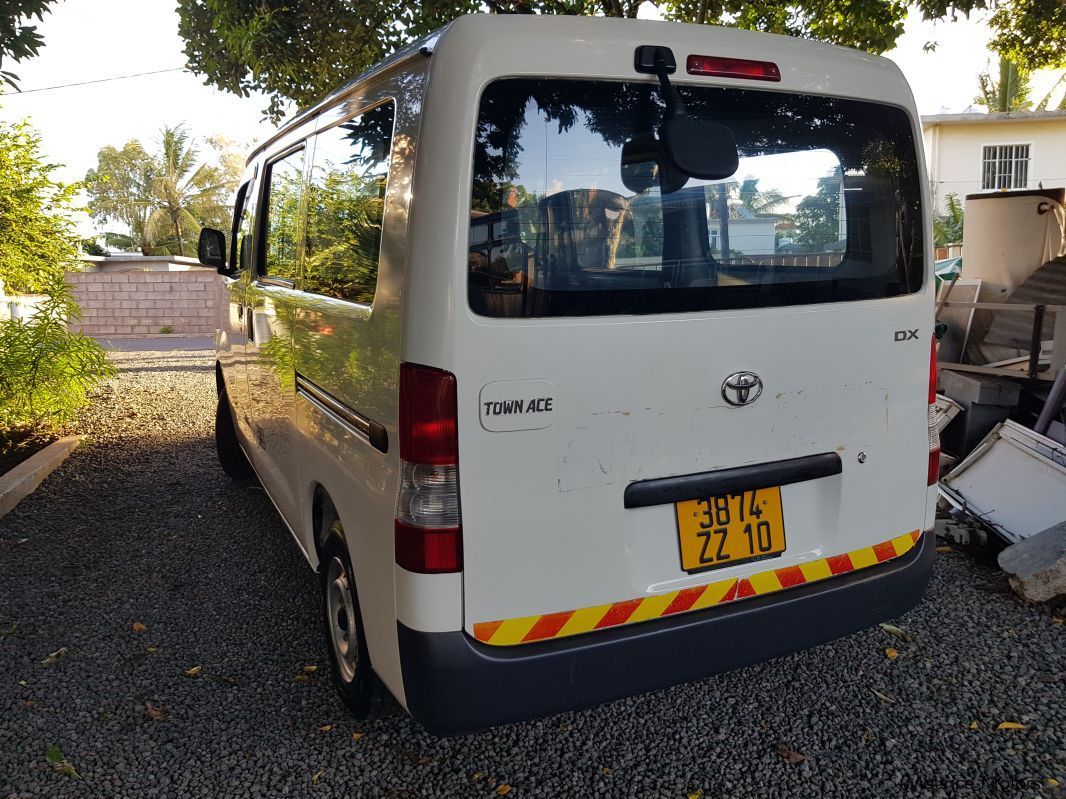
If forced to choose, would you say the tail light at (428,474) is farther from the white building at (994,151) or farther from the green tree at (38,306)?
the white building at (994,151)

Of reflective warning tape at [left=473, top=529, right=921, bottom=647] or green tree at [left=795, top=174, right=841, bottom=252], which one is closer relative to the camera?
reflective warning tape at [left=473, top=529, right=921, bottom=647]

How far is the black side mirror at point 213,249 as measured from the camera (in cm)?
476

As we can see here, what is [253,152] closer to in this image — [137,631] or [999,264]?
[137,631]

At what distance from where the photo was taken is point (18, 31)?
479cm

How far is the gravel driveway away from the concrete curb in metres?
1.26

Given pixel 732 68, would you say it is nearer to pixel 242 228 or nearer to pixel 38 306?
pixel 242 228

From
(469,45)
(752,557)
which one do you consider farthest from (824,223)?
(469,45)

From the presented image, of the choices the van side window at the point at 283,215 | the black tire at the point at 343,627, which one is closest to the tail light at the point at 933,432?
the black tire at the point at 343,627

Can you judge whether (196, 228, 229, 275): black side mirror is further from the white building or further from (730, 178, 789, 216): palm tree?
the white building

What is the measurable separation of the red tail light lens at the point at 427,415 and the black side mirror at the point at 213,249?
3084mm

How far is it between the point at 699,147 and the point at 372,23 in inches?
262

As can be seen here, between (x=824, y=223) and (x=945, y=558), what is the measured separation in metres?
2.54

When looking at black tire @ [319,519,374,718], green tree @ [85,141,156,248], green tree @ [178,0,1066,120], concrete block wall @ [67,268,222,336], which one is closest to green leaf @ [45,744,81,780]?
black tire @ [319,519,374,718]

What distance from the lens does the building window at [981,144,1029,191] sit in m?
19.0
